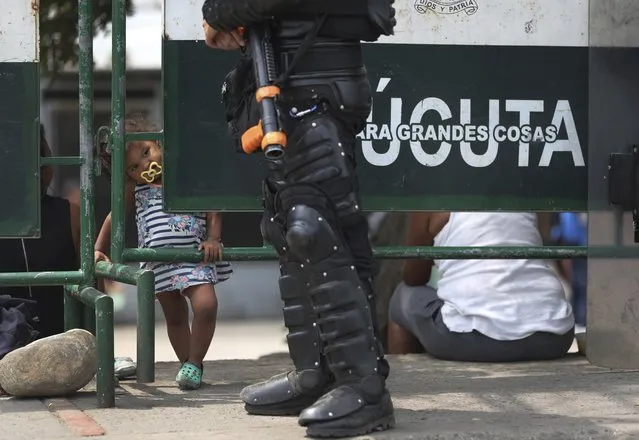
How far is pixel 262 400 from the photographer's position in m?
4.36

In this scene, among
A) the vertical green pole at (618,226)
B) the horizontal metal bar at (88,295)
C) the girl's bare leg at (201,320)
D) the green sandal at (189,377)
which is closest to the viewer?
the horizontal metal bar at (88,295)

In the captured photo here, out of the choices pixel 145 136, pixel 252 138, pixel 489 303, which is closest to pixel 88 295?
pixel 145 136

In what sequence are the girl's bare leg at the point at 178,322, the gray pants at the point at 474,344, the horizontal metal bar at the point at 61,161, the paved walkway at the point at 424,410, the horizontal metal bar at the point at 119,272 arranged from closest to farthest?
the paved walkway at the point at 424,410
the horizontal metal bar at the point at 119,272
the horizontal metal bar at the point at 61,161
the girl's bare leg at the point at 178,322
the gray pants at the point at 474,344

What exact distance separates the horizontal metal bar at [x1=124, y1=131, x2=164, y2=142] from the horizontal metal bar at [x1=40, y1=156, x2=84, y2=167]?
215 millimetres

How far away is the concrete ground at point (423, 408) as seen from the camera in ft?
13.4

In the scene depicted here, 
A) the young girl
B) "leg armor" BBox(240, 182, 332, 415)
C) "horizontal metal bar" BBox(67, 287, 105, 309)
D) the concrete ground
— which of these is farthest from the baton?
the young girl

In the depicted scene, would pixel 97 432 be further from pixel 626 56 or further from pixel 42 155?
pixel 626 56

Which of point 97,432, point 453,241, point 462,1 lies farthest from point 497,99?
point 97,432

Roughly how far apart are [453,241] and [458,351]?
58 centimetres

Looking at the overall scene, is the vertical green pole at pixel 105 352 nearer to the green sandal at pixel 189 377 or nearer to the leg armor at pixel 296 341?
the green sandal at pixel 189 377

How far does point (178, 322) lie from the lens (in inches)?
214

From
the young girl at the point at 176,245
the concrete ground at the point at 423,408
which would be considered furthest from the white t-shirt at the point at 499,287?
the young girl at the point at 176,245

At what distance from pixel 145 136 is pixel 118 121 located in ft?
0.43

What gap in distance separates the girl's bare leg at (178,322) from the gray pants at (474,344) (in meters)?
1.24
